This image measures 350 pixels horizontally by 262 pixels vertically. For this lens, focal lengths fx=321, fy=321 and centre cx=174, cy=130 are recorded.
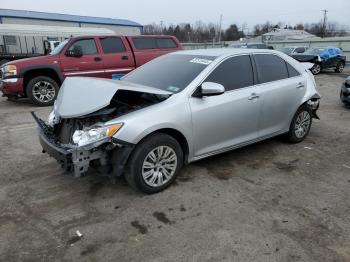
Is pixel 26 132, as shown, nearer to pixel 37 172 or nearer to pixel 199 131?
pixel 37 172

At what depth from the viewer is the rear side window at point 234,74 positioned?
4242mm

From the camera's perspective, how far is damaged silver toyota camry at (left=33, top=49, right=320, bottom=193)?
3416 mm

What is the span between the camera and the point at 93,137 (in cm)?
336

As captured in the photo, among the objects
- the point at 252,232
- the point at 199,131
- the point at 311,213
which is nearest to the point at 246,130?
the point at 199,131

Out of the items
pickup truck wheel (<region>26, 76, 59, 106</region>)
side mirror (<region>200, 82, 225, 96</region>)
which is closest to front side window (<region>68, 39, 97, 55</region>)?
pickup truck wheel (<region>26, 76, 59, 106</region>)

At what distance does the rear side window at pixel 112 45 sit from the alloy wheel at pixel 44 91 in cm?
191

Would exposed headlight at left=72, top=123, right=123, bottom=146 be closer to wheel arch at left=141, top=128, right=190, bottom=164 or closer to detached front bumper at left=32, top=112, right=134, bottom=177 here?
detached front bumper at left=32, top=112, right=134, bottom=177

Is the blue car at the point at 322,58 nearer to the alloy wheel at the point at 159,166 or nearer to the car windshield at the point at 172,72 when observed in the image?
the car windshield at the point at 172,72

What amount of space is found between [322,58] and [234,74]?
15.6 metres

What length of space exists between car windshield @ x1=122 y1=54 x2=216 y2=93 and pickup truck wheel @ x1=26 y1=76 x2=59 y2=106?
16.3ft

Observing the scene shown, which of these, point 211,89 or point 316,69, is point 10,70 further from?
point 316,69

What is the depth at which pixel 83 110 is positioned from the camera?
11.3 ft

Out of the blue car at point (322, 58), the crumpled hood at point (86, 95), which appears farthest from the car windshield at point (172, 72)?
the blue car at point (322, 58)

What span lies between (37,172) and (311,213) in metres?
3.52
